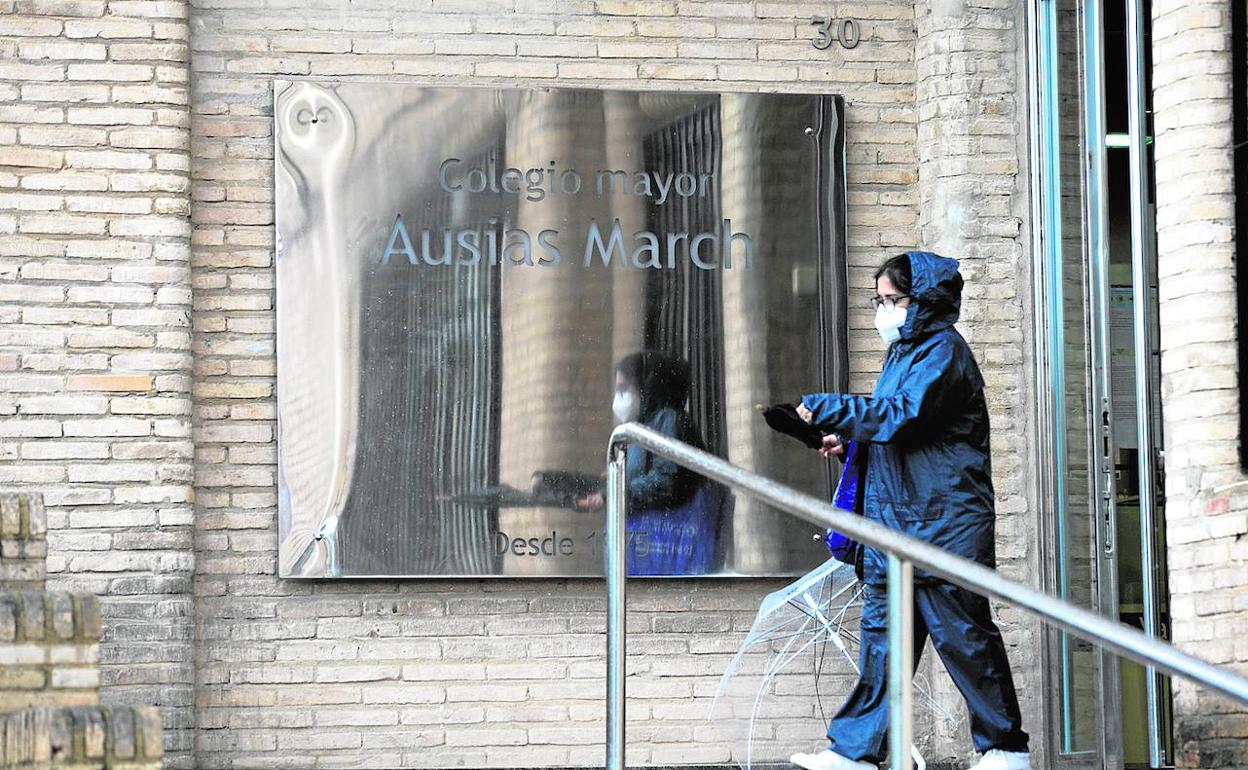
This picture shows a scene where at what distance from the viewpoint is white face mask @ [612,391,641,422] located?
7.17 m

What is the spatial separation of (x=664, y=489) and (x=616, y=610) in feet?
Result: 7.52

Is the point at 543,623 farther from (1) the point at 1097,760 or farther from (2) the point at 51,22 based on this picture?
(2) the point at 51,22

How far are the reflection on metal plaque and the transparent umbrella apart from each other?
18 cm

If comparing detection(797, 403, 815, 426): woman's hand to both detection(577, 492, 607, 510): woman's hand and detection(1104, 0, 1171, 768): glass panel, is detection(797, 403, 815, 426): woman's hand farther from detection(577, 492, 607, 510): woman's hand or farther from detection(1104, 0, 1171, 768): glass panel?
detection(577, 492, 607, 510): woman's hand

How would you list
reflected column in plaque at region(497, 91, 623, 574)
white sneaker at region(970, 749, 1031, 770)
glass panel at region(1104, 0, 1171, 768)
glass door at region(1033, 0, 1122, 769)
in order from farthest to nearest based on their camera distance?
1. reflected column in plaque at region(497, 91, 623, 574)
2. glass door at region(1033, 0, 1122, 769)
3. glass panel at region(1104, 0, 1171, 768)
4. white sneaker at region(970, 749, 1031, 770)

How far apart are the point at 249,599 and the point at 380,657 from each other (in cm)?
51

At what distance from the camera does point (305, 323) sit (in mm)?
7055

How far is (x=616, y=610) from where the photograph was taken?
4.90m

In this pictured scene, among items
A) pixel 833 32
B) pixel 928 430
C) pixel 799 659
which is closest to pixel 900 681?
pixel 928 430

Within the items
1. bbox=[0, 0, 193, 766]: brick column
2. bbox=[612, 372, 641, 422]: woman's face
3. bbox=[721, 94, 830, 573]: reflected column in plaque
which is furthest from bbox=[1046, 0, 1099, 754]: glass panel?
bbox=[0, 0, 193, 766]: brick column

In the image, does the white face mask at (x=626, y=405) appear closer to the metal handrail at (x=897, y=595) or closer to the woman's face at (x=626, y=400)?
the woman's face at (x=626, y=400)

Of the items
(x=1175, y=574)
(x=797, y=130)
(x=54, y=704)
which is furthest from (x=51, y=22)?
(x=1175, y=574)

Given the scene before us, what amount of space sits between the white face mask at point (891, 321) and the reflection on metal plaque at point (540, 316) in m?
1.77

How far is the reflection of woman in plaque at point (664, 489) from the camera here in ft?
23.5
